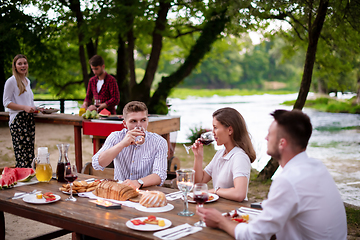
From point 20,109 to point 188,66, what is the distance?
7216 mm

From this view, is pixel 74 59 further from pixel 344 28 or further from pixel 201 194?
pixel 201 194

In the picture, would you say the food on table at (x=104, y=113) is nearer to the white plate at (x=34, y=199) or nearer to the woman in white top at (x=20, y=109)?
the woman in white top at (x=20, y=109)

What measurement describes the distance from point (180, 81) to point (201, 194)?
33.3 feet

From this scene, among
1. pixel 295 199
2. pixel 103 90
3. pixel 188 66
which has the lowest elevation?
pixel 295 199

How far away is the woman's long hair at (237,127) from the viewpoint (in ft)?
9.19

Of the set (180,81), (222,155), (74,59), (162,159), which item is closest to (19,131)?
(162,159)

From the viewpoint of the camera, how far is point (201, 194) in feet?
6.59

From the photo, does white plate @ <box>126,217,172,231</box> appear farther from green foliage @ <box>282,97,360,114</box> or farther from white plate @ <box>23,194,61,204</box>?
green foliage @ <box>282,97,360,114</box>

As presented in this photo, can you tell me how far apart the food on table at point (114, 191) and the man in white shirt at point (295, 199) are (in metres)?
0.74

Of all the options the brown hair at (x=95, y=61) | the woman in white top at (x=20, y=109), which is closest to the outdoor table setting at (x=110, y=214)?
the woman in white top at (x=20, y=109)

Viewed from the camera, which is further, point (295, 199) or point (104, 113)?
point (104, 113)

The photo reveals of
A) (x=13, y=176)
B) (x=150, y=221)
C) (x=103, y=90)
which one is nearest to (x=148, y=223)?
(x=150, y=221)

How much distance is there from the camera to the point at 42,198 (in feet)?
7.84

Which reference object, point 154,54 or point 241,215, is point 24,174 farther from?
point 154,54
